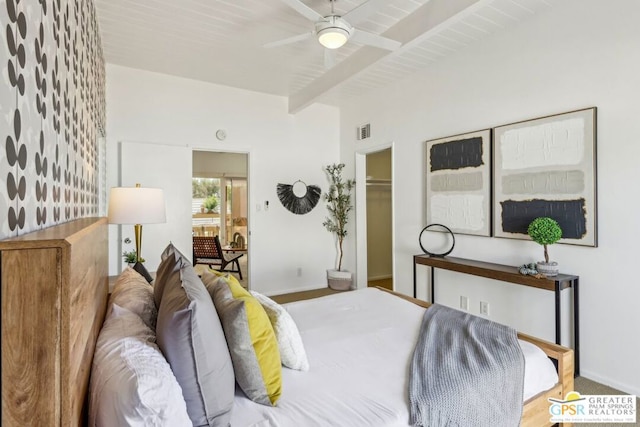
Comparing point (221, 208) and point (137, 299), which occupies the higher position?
point (221, 208)

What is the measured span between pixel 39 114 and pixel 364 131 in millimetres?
4123

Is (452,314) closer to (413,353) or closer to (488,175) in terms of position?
(413,353)

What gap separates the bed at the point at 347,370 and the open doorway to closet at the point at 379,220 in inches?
133

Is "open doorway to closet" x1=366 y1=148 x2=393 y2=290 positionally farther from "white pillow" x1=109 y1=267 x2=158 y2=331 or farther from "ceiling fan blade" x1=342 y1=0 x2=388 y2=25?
"white pillow" x1=109 y1=267 x2=158 y2=331

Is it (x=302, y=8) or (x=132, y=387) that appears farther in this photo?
(x=302, y=8)

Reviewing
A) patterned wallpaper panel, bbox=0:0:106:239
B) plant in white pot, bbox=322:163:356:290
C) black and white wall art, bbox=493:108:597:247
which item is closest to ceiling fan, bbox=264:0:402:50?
patterned wallpaper panel, bbox=0:0:106:239

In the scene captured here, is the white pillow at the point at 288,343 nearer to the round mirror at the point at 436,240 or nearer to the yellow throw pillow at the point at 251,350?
the yellow throw pillow at the point at 251,350

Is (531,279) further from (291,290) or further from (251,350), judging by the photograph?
(291,290)

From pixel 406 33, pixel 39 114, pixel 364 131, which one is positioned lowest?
pixel 39 114

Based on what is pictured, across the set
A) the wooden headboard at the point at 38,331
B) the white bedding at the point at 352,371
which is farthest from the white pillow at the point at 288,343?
the wooden headboard at the point at 38,331

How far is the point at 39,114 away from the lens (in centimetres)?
103

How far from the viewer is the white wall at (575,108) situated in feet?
7.63

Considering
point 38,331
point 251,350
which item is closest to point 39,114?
point 38,331

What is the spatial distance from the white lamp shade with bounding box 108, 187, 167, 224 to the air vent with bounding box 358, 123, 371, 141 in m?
3.05
